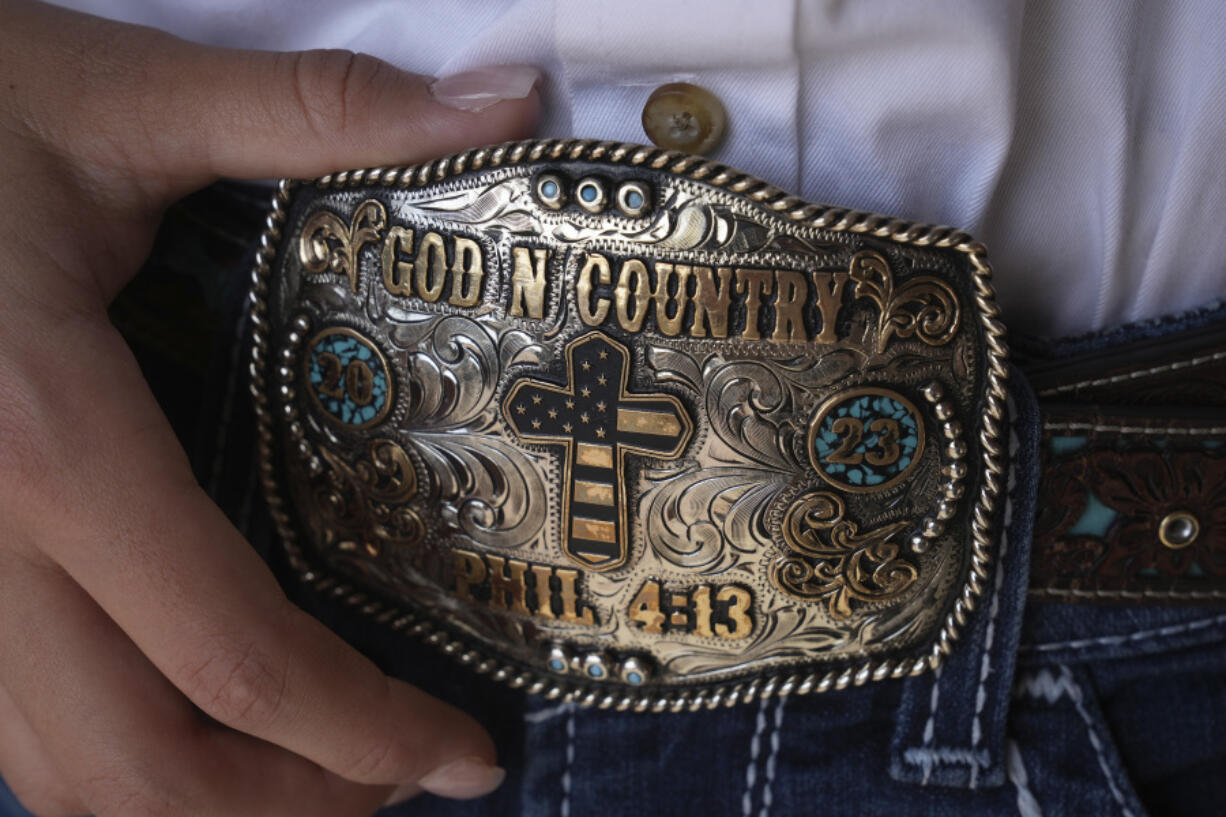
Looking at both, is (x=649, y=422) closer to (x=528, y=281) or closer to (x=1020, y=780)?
(x=528, y=281)

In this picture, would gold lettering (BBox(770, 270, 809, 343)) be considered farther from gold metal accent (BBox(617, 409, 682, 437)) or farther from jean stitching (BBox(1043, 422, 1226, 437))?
jean stitching (BBox(1043, 422, 1226, 437))

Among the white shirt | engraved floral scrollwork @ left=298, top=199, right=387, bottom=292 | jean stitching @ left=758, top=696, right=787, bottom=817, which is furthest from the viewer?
jean stitching @ left=758, top=696, right=787, bottom=817

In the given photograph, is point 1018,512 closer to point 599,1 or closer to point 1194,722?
point 1194,722

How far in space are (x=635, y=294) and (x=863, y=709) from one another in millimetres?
486

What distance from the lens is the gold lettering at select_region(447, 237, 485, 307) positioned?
790mm

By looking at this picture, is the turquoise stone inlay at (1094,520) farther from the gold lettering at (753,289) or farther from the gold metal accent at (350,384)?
the gold metal accent at (350,384)

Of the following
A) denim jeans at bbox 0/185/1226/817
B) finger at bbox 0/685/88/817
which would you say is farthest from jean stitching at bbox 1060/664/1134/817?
finger at bbox 0/685/88/817

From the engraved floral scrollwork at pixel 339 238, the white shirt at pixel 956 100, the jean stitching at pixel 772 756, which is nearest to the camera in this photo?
the white shirt at pixel 956 100

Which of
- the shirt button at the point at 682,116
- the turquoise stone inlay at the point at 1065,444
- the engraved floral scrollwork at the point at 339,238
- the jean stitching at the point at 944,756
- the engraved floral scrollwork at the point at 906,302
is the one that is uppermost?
the shirt button at the point at 682,116

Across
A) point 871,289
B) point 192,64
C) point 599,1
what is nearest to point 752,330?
point 871,289

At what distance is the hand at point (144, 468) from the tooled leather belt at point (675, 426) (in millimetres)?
71

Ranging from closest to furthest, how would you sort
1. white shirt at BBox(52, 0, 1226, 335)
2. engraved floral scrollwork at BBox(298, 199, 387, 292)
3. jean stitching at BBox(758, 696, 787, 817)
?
white shirt at BBox(52, 0, 1226, 335) < engraved floral scrollwork at BBox(298, 199, 387, 292) < jean stitching at BBox(758, 696, 787, 817)

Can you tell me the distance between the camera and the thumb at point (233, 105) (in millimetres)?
794

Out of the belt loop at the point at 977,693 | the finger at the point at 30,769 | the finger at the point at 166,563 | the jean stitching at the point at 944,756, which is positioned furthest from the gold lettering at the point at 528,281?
the finger at the point at 30,769
